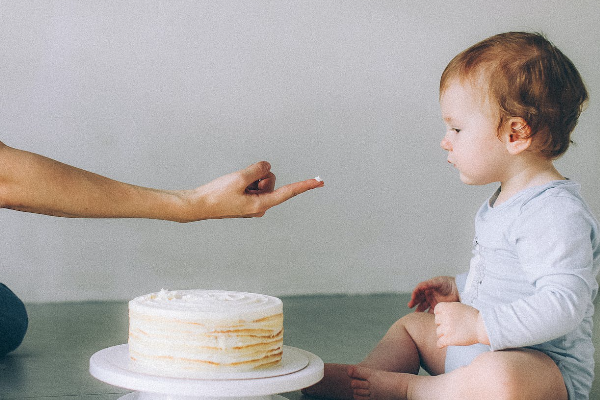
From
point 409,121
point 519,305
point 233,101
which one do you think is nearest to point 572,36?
point 409,121

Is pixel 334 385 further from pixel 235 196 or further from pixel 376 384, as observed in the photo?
pixel 235 196

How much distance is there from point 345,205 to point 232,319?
154 cm

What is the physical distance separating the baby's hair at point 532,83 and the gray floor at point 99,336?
51 centimetres

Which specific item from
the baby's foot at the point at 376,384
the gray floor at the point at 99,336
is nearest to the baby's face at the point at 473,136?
the baby's foot at the point at 376,384

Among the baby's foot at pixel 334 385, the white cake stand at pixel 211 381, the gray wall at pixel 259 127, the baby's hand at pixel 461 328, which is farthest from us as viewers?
the gray wall at pixel 259 127

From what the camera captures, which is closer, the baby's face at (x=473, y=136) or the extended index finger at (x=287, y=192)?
the baby's face at (x=473, y=136)

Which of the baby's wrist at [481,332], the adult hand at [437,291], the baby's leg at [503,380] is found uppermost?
the baby's wrist at [481,332]

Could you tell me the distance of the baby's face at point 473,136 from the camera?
1157mm

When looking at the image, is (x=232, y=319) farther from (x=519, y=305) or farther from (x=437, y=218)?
(x=437, y=218)

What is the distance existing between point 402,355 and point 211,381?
48cm

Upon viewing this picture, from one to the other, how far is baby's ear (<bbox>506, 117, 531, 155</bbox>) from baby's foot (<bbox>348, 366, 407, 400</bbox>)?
0.40m

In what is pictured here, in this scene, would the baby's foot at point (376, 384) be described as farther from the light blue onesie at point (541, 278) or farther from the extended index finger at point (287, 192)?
the extended index finger at point (287, 192)

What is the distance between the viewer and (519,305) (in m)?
1.01

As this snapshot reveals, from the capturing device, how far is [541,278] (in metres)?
1.04
